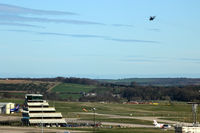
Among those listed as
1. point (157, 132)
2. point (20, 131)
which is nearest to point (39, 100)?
point (20, 131)

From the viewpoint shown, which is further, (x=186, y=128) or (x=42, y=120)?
(x=42, y=120)

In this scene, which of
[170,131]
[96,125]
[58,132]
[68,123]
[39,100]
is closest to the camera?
[58,132]

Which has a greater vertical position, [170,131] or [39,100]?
[39,100]

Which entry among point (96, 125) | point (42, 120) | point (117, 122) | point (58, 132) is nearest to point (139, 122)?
point (117, 122)

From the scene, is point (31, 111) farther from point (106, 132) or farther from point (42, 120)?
point (106, 132)

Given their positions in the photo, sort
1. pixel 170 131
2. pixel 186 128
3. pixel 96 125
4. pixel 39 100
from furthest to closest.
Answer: pixel 39 100
pixel 96 125
pixel 170 131
pixel 186 128

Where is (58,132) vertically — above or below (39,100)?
below

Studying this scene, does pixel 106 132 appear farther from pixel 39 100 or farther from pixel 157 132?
pixel 39 100

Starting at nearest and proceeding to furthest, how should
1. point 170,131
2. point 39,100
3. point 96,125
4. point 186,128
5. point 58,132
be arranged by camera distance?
1. point 186,128
2. point 58,132
3. point 170,131
4. point 96,125
5. point 39,100

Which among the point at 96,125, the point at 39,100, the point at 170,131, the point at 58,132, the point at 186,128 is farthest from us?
the point at 39,100
